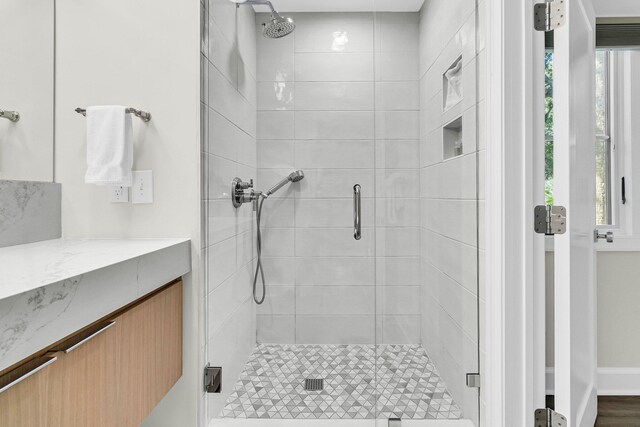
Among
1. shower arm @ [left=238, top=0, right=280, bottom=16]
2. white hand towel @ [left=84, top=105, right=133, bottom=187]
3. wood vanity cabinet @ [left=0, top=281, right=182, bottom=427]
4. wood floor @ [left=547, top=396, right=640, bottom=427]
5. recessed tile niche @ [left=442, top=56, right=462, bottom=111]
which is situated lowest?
wood floor @ [left=547, top=396, right=640, bottom=427]

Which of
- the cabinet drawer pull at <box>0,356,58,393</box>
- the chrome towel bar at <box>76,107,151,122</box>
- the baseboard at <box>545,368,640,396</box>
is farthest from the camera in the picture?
the baseboard at <box>545,368,640,396</box>

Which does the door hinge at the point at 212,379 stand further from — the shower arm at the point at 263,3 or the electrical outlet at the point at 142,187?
the shower arm at the point at 263,3

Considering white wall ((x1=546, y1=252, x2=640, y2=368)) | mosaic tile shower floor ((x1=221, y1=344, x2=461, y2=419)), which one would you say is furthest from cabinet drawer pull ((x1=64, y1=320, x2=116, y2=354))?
white wall ((x1=546, y1=252, x2=640, y2=368))

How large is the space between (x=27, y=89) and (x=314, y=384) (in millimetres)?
1632

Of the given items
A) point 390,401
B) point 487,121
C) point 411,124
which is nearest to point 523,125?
point 487,121

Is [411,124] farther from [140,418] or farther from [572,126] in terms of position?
[140,418]

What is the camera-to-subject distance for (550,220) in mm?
1319

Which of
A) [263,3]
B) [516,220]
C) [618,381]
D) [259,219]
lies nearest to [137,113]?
[259,219]

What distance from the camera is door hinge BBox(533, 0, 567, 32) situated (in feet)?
4.26

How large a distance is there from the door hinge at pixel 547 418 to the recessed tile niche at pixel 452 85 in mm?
1231

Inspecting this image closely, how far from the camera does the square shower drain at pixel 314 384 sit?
65.2 inches

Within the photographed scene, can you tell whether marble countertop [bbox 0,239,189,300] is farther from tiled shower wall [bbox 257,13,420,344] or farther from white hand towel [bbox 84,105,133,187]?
tiled shower wall [bbox 257,13,420,344]

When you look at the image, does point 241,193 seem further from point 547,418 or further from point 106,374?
point 547,418

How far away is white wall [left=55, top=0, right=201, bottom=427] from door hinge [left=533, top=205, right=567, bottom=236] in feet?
4.16
